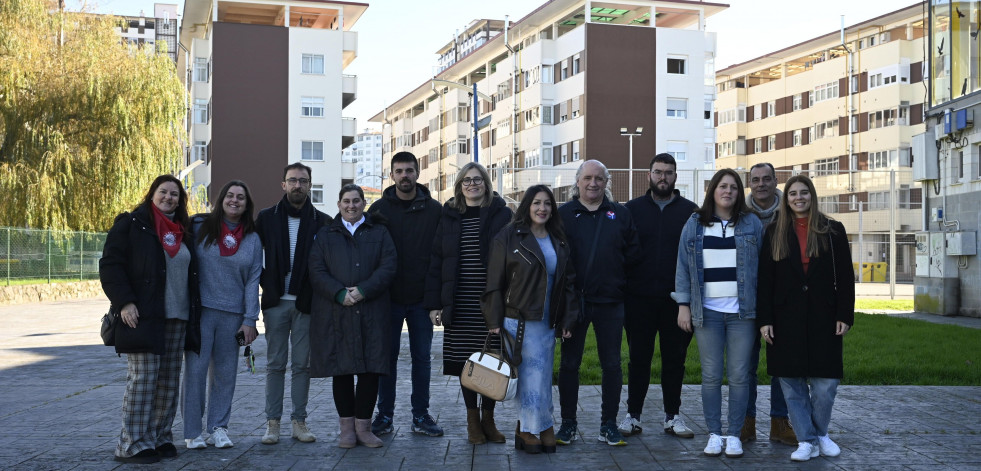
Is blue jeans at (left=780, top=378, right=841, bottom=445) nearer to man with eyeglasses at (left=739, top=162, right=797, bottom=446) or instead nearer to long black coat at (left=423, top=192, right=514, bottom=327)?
man with eyeglasses at (left=739, top=162, right=797, bottom=446)

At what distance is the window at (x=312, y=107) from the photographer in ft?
194

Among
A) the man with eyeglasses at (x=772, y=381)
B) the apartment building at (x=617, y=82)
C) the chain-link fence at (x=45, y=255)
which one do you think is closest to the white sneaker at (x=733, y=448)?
Result: the man with eyeglasses at (x=772, y=381)

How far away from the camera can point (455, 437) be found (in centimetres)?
809

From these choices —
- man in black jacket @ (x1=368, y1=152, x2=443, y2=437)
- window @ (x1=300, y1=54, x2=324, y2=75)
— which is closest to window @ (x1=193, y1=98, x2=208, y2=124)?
window @ (x1=300, y1=54, x2=324, y2=75)

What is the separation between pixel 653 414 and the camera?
29.9 ft

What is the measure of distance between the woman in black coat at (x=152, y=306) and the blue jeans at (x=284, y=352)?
23.5 inches

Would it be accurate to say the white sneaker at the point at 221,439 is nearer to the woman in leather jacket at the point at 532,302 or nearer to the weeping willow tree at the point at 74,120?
the woman in leather jacket at the point at 532,302

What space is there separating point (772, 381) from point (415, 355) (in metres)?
2.83

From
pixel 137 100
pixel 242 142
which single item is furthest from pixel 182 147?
pixel 242 142

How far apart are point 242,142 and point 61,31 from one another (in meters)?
25.8

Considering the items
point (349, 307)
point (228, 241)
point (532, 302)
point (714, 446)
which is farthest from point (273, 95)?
point (714, 446)

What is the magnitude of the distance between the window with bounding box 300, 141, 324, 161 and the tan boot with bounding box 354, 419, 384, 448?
2056 inches

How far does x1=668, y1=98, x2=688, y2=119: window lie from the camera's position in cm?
5797

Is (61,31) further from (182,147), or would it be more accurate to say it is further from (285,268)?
(285,268)
